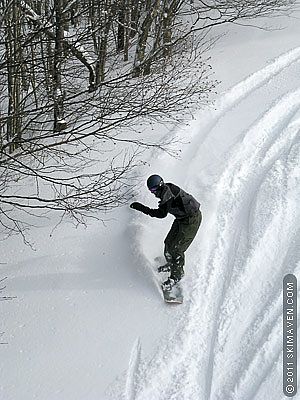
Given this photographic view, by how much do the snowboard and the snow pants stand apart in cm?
14

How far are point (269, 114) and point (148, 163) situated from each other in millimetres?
2779

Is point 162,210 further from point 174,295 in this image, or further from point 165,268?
point 174,295

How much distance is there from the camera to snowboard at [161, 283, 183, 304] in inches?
247

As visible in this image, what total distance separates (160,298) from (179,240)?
0.81m

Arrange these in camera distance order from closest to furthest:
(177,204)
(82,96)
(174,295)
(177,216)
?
(177,204)
(177,216)
(174,295)
(82,96)

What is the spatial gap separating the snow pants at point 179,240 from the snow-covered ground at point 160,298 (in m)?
0.32

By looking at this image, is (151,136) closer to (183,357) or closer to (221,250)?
(221,250)

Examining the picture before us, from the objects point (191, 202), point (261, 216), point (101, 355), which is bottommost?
point (101, 355)

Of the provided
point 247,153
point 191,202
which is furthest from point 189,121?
point 191,202

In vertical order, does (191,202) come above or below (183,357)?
above

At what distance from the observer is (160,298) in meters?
6.39

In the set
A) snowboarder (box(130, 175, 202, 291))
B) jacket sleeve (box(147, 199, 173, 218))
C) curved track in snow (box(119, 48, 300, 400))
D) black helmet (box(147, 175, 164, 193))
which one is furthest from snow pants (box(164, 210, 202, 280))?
black helmet (box(147, 175, 164, 193))

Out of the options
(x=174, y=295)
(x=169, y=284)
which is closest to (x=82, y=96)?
(x=169, y=284)

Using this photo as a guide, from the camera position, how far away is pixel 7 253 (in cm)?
732
